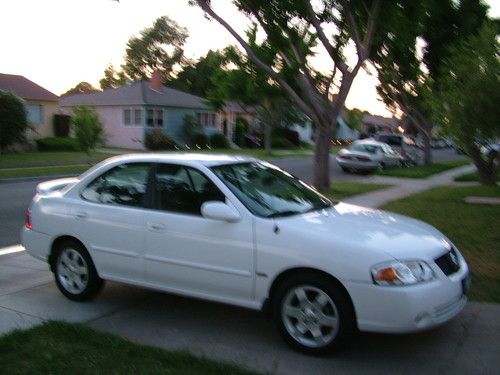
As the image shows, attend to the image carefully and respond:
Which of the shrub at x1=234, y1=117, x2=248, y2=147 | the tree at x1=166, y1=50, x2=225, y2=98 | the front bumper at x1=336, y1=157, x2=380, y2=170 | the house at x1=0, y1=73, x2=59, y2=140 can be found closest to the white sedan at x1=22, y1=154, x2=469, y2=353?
the front bumper at x1=336, y1=157, x2=380, y2=170

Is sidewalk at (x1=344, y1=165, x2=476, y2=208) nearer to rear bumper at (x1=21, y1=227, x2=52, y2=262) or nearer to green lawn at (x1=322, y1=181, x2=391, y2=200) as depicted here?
green lawn at (x1=322, y1=181, x2=391, y2=200)

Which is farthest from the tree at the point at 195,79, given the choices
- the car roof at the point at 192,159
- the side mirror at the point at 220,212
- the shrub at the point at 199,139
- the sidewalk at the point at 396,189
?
the side mirror at the point at 220,212

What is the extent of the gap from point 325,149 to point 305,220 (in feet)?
36.7

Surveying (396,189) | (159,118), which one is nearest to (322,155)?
(396,189)

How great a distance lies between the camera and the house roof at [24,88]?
Answer: 3500 centimetres

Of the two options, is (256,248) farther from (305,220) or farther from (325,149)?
(325,149)

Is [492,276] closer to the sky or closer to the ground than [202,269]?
closer to the ground

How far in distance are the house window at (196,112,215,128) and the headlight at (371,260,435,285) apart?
39102 millimetres

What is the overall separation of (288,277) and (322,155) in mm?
11508

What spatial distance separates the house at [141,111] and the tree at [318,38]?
23245 mm

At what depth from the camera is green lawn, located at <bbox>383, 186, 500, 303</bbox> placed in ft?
21.8

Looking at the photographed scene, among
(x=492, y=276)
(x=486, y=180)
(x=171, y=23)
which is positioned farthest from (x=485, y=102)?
(x=171, y=23)

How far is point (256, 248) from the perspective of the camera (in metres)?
4.67

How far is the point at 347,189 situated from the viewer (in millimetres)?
16734
